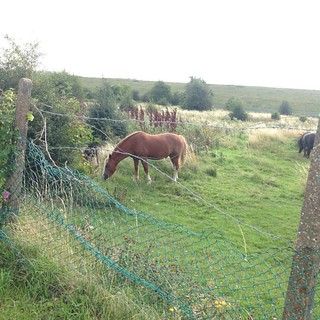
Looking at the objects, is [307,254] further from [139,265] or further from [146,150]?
[146,150]

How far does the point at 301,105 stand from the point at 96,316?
303 ft

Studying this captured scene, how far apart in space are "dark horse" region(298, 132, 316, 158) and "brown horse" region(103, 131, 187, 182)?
7.17 meters

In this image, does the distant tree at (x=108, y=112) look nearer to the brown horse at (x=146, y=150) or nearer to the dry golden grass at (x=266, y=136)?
the brown horse at (x=146, y=150)

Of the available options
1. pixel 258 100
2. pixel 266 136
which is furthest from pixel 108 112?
pixel 258 100

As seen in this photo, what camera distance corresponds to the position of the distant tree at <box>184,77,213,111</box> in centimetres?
4966

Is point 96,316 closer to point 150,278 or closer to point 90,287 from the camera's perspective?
point 90,287

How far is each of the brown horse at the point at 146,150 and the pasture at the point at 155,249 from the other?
0.38 m

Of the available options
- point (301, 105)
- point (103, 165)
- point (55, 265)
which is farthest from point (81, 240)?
point (301, 105)

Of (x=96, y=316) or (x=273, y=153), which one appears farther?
(x=273, y=153)

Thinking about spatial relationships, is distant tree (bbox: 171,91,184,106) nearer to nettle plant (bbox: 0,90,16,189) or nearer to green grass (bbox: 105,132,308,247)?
green grass (bbox: 105,132,308,247)

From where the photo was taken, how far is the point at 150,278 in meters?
3.69

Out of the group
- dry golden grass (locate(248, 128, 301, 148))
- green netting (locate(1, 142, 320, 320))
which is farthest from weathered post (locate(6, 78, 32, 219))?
dry golden grass (locate(248, 128, 301, 148))

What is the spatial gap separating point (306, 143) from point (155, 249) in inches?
541

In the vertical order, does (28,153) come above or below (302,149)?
above
